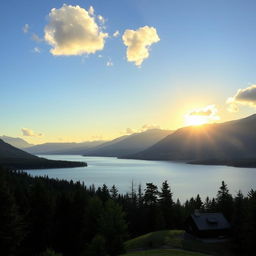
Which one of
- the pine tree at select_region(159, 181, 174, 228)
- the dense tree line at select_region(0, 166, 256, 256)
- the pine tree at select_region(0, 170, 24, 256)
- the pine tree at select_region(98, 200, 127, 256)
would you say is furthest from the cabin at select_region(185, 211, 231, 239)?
the pine tree at select_region(0, 170, 24, 256)

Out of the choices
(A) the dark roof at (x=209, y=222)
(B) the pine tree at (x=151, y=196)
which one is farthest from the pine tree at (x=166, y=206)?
(A) the dark roof at (x=209, y=222)

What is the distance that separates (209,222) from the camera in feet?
222

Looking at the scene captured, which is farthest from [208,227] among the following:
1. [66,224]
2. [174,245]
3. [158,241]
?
[66,224]

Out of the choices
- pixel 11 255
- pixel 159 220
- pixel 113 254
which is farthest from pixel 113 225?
pixel 159 220

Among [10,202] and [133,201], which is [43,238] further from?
[133,201]

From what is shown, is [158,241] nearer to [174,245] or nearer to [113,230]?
[174,245]

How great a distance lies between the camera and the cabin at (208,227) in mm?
66750

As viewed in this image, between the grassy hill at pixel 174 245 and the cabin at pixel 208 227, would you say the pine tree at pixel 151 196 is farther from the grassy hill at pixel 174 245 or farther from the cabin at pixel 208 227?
the grassy hill at pixel 174 245

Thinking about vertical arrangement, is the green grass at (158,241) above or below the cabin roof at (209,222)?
below

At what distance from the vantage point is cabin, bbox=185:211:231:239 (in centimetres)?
6675

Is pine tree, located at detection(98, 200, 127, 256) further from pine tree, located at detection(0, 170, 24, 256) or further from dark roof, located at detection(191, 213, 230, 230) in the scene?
dark roof, located at detection(191, 213, 230, 230)

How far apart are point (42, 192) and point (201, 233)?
34.4 m

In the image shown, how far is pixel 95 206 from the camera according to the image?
6175 cm

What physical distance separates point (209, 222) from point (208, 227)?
111 centimetres
